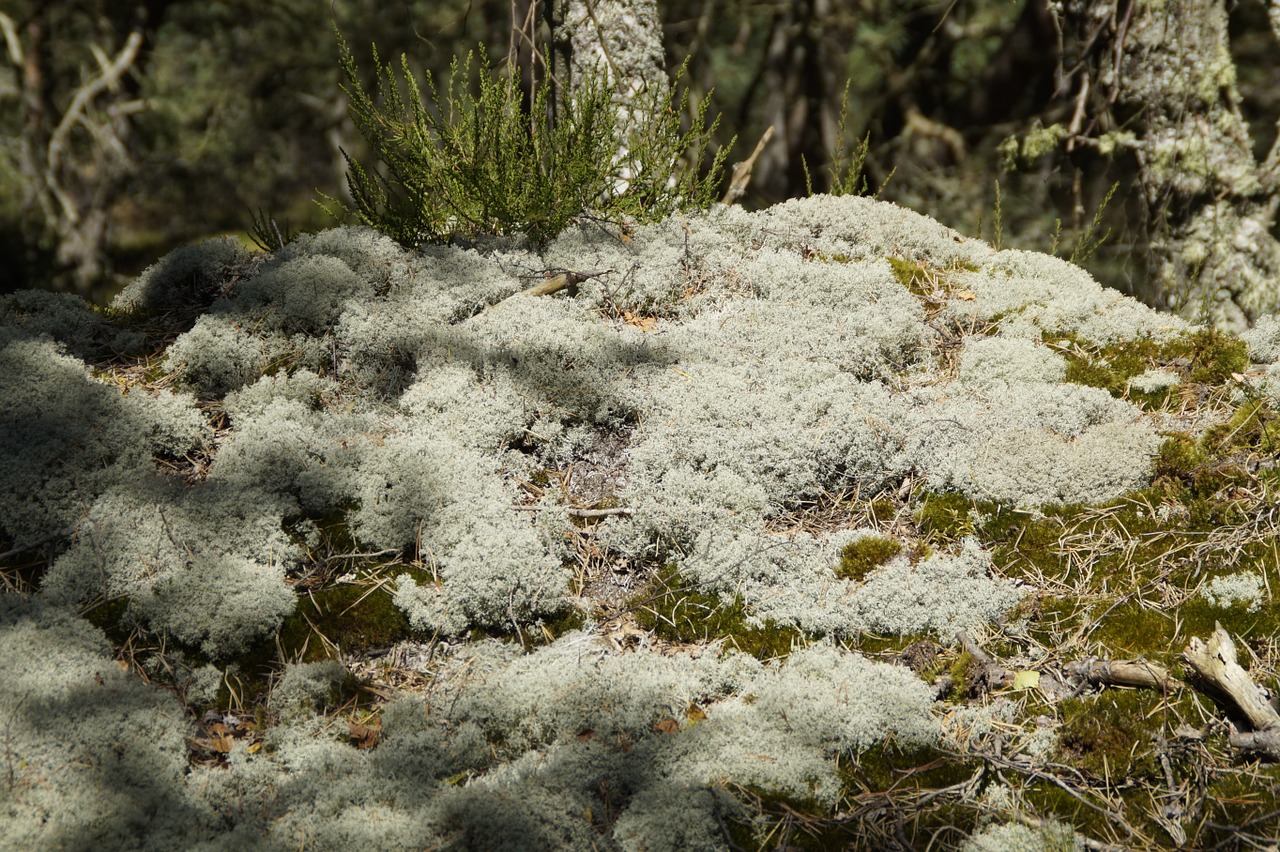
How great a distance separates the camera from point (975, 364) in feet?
12.7

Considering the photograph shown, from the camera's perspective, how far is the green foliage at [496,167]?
4434 mm

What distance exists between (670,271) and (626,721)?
244cm

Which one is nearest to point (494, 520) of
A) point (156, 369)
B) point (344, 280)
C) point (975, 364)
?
point (344, 280)

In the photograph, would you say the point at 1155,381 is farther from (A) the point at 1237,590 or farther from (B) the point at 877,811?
(B) the point at 877,811

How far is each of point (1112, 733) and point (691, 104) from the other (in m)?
8.82

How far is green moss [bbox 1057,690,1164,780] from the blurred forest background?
4.98 metres

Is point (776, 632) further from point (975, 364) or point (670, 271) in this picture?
point (670, 271)

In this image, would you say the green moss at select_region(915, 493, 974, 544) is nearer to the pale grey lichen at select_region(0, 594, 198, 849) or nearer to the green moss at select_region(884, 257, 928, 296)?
the green moss at select_region(884, 257, 928, 296)

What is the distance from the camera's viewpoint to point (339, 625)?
295 cm

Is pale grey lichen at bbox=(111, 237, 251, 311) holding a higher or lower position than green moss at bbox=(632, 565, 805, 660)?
higher

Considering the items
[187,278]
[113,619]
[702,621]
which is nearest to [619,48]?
[187,278]

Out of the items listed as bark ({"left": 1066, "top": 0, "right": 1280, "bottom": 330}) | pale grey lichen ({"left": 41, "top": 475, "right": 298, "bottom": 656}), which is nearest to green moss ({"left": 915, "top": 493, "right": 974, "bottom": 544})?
pale grey lichen ({"left": 41, "top": 475, "right": 298, "bottom": 656})

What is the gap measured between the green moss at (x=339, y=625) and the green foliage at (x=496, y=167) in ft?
7.04

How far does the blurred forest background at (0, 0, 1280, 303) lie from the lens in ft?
25.6
